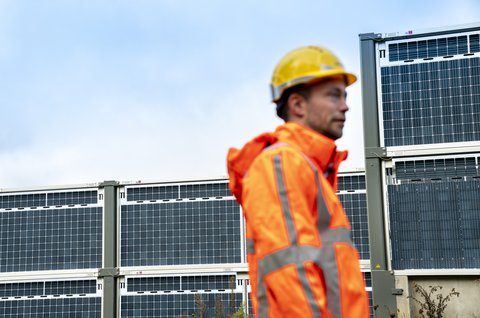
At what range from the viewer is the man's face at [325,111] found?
87.1 inches

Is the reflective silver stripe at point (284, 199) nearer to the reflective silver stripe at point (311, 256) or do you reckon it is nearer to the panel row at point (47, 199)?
the reflective silver stripe at point (311, 256)

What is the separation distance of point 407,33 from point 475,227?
132 inches

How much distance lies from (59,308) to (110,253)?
1540 millimetres

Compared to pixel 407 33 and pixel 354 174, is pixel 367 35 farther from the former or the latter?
pixel 354 174

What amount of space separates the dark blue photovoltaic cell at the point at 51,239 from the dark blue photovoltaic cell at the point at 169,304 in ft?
3.36

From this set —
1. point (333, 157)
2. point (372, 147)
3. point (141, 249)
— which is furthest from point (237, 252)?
point (333, 157)

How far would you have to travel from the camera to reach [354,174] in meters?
13.6

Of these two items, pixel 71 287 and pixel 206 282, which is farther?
pixel 71 287

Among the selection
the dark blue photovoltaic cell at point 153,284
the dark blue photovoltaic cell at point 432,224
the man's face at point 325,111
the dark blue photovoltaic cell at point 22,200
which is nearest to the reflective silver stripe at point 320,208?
the man's face at point 325,111

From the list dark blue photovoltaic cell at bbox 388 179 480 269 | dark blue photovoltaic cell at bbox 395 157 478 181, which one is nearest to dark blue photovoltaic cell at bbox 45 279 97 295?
dark blue photovoltaic cell at bbox 388 179 480 269

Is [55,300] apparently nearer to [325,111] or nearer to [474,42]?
[474,42]

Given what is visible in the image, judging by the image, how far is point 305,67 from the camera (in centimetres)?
219

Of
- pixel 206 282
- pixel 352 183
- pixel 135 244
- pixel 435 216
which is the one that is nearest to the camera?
pixel 435 216

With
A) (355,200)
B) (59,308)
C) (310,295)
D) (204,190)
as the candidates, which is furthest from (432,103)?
(310,295)
